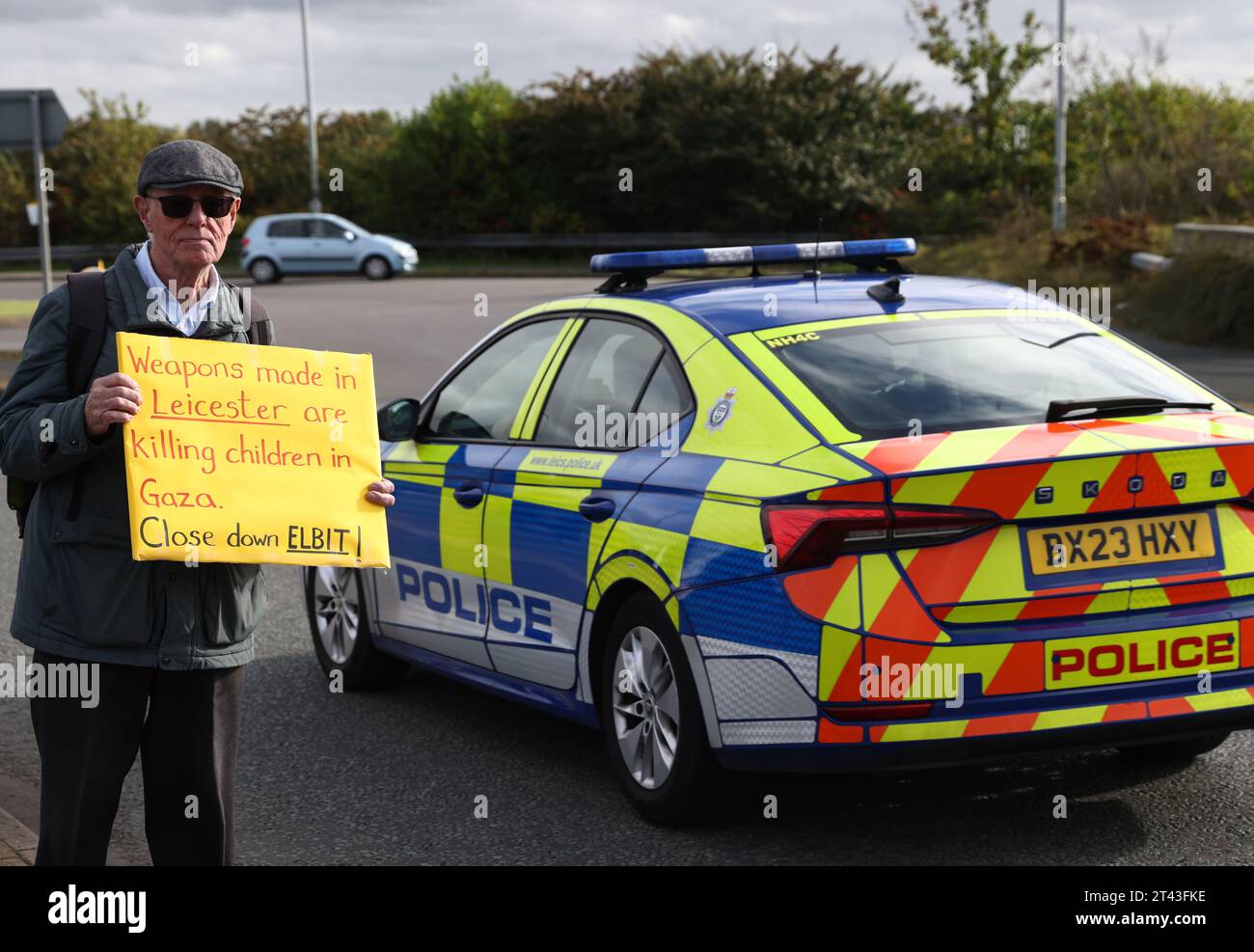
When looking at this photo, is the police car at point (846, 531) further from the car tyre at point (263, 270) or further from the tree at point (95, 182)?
the tree at point (95, 182)

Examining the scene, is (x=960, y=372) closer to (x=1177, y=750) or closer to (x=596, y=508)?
(x=596, y=508)

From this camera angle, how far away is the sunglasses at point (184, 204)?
153 inches

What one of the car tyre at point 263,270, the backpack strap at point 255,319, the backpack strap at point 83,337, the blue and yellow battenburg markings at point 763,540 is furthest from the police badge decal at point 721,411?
the car tyre at point 263,270

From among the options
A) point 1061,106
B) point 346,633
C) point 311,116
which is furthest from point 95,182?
point 346,633

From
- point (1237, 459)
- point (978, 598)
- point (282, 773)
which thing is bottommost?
point (282, 773)

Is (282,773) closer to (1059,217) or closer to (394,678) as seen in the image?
(394,678)

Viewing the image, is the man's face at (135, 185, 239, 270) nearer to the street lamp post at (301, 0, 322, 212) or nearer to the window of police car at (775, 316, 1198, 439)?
the window of police car at (775, 316, 1198, 439)

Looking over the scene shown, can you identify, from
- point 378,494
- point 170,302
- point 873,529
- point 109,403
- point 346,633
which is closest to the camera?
point 109,403

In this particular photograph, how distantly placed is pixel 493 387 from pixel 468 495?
52 centimetres

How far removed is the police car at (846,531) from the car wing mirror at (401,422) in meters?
0.52

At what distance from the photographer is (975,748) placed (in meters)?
4.70

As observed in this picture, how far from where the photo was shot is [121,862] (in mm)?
5215
